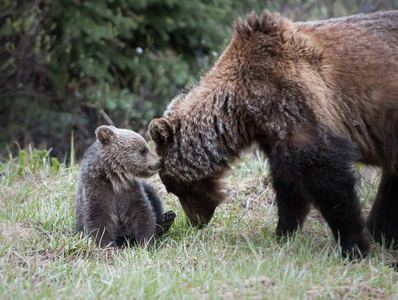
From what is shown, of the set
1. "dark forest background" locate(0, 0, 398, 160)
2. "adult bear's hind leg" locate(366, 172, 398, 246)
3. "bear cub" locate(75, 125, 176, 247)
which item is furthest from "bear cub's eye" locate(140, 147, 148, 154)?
"dark forest background" locate(0, 0, 398, 160)

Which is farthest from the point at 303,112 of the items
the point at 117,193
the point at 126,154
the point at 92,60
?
the point at 92,60

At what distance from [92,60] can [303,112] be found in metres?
5.81

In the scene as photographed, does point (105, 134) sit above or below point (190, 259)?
above

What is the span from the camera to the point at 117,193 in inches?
197

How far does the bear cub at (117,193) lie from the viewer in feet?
15.8

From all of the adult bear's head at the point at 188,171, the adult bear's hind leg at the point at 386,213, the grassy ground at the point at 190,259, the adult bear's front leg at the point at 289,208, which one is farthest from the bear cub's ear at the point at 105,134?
the adult bear's hind leg at the point at 386,213

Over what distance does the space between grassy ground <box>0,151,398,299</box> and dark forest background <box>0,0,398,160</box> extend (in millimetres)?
3963

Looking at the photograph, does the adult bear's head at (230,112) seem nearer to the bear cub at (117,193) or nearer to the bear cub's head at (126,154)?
the bear cub's head at (126,154)

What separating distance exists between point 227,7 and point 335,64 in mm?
6517

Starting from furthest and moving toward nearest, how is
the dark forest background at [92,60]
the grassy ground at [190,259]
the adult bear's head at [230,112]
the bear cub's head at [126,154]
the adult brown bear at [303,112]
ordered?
the dark forest background at [92,60], the bear cub's head at [126,154], the adult bear's head at [230,112], the adult brown bear at [303,112], the grassy ground at [190,259]

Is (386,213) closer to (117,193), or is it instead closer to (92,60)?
(117,193)

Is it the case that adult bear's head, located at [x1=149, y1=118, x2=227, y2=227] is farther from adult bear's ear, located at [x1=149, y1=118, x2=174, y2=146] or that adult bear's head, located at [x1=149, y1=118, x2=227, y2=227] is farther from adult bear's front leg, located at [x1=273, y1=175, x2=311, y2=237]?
adult bear's front leg, located at [x1=273, y1=175, x2=311, y2=237]

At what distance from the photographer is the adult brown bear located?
4.34 metres

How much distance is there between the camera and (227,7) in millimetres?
10656
